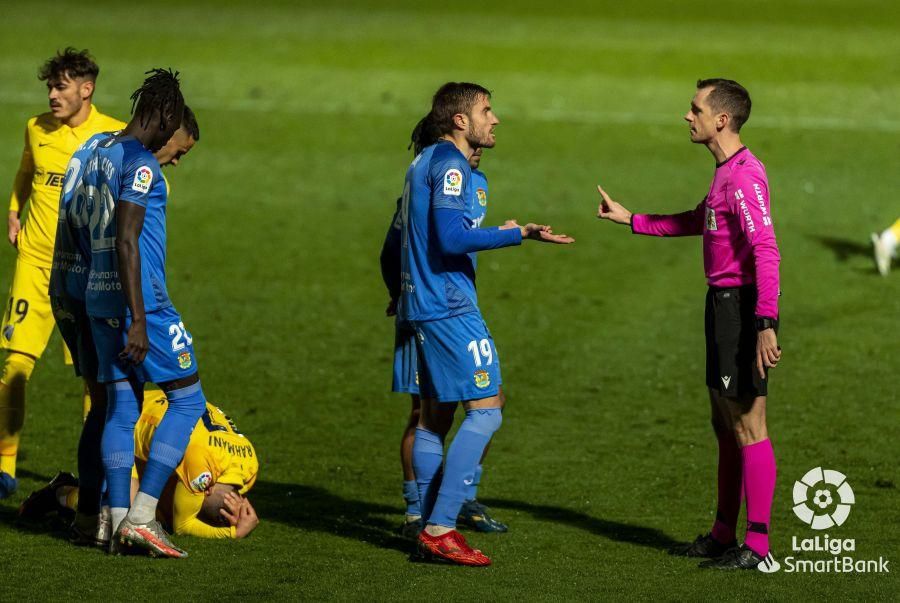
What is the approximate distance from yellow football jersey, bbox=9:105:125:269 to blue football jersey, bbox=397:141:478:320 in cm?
274

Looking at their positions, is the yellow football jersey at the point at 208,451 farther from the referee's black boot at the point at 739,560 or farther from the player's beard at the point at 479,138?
the referee's black boot at the point at 739,560

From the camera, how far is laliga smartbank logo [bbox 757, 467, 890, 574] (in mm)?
7266

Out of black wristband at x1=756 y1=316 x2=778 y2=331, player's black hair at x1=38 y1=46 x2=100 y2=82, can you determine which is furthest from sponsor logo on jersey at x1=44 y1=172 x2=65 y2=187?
black wristband at x1=756 y1=316 x2=778 y2=331

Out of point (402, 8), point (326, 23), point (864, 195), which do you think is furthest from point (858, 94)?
point (402, 8)

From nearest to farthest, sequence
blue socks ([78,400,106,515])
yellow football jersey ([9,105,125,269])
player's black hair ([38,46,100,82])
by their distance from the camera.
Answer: blue socks ([78,400,106,515]), player's black hair ([38,46,100,82]), yellow football jersey ([9,105,125,269])

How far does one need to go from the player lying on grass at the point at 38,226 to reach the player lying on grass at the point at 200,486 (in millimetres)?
1043

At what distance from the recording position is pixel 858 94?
2380cm

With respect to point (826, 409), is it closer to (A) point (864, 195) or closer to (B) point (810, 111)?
(A) point (864, 195)

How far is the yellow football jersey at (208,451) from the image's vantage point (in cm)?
776

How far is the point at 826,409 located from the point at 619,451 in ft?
6.19

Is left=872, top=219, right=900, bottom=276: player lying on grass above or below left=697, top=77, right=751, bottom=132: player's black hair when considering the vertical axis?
above

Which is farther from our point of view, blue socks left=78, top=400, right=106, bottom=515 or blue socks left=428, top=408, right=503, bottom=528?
blue socks left=78, top=400, right=106, bottom=515

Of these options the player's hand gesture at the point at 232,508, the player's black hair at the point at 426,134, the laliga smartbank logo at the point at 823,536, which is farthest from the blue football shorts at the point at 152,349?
the laliga smartbank logo at the point at 823,536

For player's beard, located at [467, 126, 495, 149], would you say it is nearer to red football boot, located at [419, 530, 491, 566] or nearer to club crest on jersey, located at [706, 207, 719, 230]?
club crest on jersey, located at [706, 207, 719, 230]
